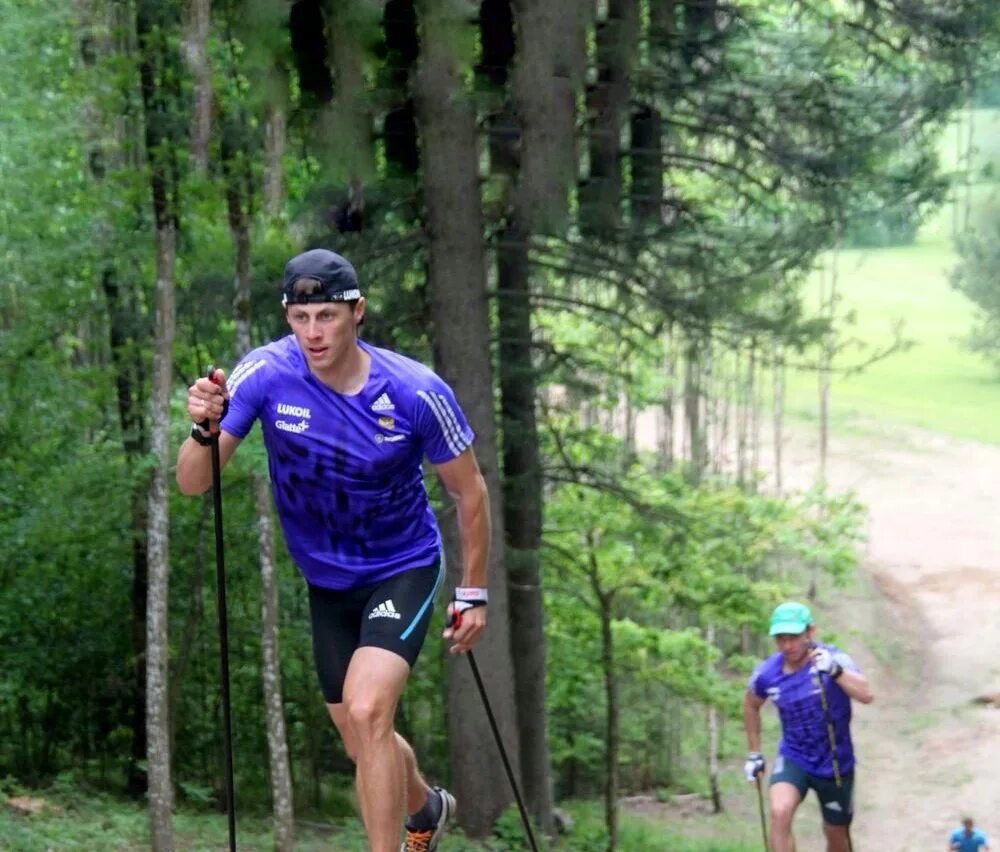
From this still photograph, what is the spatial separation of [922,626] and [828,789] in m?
28.0

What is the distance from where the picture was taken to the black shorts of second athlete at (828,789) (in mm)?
9156

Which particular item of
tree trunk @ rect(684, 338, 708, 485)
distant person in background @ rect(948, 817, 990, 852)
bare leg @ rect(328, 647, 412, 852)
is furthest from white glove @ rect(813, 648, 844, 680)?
tree trunk @ rect(684, 338, 708, 485)

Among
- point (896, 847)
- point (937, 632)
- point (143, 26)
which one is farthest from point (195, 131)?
point (937, 632)

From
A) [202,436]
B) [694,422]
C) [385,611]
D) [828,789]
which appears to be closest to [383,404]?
[202,436]

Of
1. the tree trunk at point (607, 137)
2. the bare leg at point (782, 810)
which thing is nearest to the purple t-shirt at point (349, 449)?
the bare leg at point (782, 810)

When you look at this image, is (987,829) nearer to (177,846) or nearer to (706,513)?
(706,513)

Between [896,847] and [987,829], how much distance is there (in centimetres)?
184

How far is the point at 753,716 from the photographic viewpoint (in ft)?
30.9

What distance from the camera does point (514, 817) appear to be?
1320 centimetres

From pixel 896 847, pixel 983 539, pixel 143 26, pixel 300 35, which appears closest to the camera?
pixel 300 35

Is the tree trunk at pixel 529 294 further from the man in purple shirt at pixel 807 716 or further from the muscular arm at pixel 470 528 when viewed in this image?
the muscular arm at pixel 470 528

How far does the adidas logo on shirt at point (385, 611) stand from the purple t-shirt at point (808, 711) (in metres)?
4.71

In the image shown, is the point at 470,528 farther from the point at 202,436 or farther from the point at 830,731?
the point at 830,731

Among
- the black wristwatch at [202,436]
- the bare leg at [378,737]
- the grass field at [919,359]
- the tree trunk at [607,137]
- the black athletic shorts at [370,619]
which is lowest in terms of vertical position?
the grass field at [919,359]
